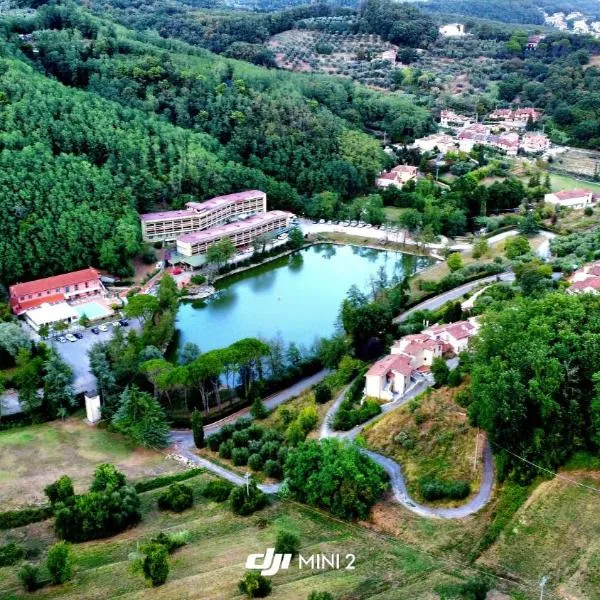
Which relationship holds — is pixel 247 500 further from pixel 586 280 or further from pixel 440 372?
pixel 586 280

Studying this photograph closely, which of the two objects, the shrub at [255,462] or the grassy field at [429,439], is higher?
the grassy field at [429,439]

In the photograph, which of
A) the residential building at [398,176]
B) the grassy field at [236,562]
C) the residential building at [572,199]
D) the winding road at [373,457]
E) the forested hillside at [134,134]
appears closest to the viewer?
the grassy field at [236,562]

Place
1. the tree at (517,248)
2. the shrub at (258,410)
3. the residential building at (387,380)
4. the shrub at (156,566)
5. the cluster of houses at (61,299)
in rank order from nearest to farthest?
the shrub at (156,566) → the residential building at (387,380) → the shrub at (258,410) → the cluster of houses at (61,299) → the tree at (517,248)

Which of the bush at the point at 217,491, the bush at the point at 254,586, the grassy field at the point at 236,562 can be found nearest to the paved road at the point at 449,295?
the bush at the point at 217,491

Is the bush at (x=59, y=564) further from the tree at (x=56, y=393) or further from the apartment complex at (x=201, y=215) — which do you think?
the apartment complex at (x=201, y=215)

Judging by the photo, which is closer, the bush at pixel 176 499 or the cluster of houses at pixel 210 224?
the bush at pixel 176 499

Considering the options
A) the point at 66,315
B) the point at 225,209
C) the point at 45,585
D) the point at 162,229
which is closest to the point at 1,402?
the point at 66,315

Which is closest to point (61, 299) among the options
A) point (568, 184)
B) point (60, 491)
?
point (60, 491)
